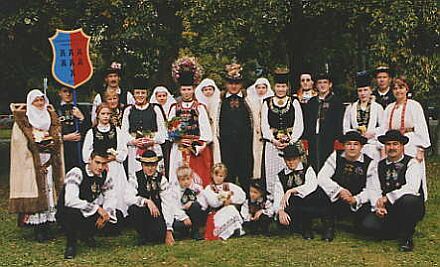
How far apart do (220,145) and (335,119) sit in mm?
1344

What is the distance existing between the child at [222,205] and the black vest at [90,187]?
1.17 metres

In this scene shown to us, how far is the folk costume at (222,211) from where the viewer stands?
26.0 ft

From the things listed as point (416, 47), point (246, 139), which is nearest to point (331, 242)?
point (246, 139)

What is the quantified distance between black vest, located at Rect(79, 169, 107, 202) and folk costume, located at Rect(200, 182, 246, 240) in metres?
1.16

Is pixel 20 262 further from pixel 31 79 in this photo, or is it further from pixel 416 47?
pixel 416 47

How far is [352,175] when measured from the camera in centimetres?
792

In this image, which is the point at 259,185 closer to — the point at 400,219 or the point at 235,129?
the point at 235,129

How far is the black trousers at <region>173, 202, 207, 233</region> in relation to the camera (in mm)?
7918

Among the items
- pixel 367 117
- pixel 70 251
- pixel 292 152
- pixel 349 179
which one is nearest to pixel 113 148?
pixel 70 251

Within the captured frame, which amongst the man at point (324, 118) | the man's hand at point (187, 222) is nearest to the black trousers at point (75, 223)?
the man's hand at point (187, 222)

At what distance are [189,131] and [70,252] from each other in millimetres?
1965

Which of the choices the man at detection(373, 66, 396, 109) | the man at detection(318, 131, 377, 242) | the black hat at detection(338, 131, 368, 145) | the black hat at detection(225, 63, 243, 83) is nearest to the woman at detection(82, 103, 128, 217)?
the black hat at detection(225, 63, 243, 83)

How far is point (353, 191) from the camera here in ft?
26.1

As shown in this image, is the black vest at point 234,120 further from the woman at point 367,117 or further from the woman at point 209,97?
the woman at point 367,117
